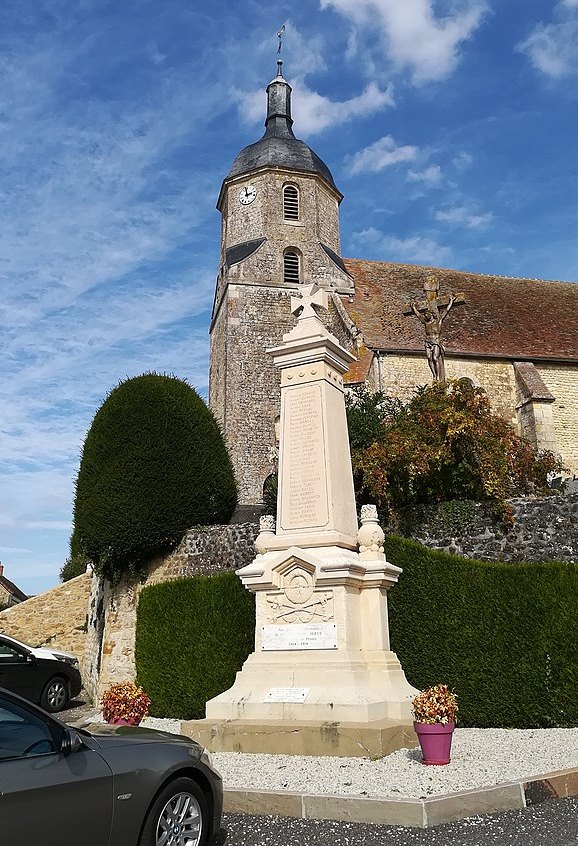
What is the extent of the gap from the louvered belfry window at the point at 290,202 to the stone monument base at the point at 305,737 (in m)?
20.6

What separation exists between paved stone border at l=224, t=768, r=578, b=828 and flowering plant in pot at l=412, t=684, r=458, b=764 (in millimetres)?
775

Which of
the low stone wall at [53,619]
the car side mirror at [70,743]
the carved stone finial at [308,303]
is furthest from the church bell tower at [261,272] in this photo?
the car side mirror at [70,743]

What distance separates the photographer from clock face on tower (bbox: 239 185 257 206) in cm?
2451

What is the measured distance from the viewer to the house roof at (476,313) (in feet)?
67.5

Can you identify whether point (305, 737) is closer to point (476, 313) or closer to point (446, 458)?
point (446, 458)

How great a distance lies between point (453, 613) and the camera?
26.5 ft

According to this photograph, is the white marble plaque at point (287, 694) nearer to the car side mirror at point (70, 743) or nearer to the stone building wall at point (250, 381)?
the car side mirror at point (70, 743)

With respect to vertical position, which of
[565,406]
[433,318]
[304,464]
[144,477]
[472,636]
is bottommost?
[472,636]

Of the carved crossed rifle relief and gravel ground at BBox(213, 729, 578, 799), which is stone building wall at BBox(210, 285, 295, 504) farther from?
gravel ground at BBox(213, 729, 578, 799)

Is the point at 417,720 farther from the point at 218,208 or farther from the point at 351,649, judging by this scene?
the point at 218,208

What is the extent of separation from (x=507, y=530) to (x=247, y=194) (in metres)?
18.0

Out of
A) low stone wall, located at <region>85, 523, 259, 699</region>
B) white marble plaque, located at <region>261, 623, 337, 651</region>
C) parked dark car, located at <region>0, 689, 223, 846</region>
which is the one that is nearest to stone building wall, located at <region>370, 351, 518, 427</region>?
low stone wall, located at <region>85, 523, 259, 699</region>

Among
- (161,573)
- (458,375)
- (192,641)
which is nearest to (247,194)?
(458,375)

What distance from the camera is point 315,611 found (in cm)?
679
